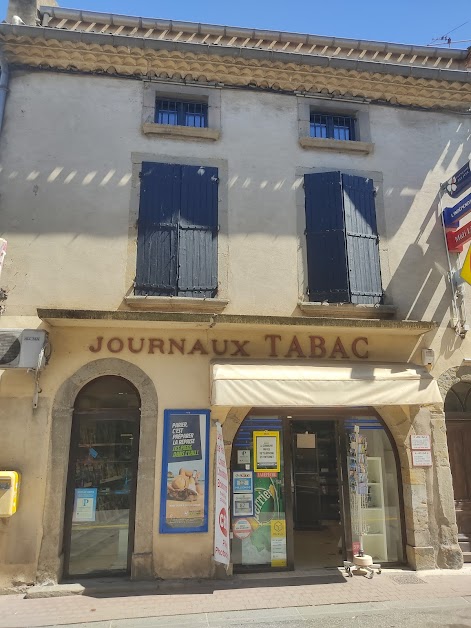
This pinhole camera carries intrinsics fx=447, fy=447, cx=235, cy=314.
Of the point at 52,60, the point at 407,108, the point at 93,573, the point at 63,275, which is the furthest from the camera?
the point at 407,108

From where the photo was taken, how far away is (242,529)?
6.84m

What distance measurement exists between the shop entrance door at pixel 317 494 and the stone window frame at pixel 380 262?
1.88 metres

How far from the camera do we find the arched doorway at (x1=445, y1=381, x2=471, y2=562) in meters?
7.26

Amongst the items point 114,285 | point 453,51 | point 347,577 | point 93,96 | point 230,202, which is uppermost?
point 453,51

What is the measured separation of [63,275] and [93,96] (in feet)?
10.7

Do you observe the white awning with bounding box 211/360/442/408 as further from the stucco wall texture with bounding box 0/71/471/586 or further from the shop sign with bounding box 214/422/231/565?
the shop sign with bounding box 214/422/231/565

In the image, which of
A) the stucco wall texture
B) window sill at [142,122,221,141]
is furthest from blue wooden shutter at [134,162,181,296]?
window sill at [142,122,221,141]

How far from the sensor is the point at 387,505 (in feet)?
24.0

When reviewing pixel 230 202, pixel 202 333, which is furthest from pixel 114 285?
pixel 230 202

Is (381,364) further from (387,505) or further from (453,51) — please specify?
(453,51)

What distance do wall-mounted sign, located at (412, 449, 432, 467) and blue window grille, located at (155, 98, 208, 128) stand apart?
666 centimetres

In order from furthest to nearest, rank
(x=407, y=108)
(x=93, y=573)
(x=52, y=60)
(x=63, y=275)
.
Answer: (x=407, y=108) → (x=52, y=60) → (x=63, y=275) → (x=93, y=573)

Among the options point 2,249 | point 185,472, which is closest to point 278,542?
point 185,472

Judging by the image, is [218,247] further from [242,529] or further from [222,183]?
[242,529]
